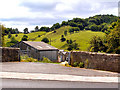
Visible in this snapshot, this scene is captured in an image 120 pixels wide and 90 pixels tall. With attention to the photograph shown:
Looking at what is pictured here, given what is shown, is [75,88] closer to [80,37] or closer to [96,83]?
[96,83]

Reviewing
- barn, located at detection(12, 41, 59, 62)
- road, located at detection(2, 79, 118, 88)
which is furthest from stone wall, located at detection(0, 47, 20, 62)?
barn, located at detection(12, 41, 59, 62)

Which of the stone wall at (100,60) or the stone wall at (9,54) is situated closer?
the stone wall at (100,60)

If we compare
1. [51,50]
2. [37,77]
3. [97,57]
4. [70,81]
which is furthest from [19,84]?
[51,50]

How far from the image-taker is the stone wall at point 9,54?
56.7 ft

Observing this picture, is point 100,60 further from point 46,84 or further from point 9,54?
point 9,54

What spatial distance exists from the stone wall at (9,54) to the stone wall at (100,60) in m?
6.49

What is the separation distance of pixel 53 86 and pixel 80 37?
4864 inches

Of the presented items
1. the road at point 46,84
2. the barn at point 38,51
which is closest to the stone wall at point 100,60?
the road at point 46,84

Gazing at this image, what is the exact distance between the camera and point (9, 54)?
699 inches

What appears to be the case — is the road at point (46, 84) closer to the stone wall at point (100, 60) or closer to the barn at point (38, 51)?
the stone wall at point (100, 60)

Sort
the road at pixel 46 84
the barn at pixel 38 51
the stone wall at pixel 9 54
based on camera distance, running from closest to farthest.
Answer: the road at pixel 46 84 < the stone wall at pixel 9 54 < the barn at pixel 38 51

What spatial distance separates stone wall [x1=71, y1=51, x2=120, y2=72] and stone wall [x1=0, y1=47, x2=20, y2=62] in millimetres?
6495

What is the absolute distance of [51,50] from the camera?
4828cm

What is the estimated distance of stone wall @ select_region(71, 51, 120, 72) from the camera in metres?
12.1
